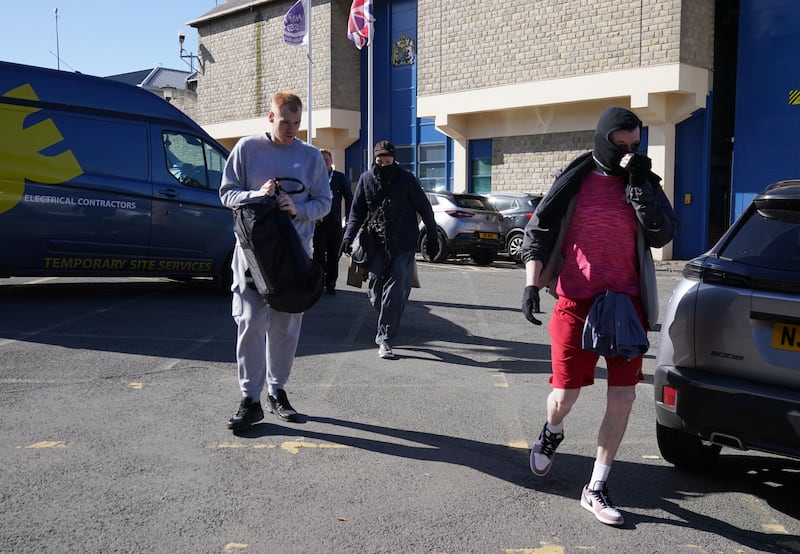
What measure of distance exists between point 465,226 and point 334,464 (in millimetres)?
12716

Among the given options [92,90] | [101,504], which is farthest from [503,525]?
[92,90]

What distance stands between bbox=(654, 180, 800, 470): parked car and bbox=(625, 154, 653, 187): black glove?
586 millimetres

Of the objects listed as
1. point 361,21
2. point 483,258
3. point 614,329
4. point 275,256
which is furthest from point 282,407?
point 361,21

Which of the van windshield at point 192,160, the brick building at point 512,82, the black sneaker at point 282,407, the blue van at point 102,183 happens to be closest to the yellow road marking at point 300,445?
the black sneaker at point 282,407

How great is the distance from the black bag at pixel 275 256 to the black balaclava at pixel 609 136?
174 centimetres

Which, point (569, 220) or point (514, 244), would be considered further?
point (514, 244)

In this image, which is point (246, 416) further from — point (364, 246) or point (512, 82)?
point (512, 82)

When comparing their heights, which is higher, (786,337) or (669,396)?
(786,337)

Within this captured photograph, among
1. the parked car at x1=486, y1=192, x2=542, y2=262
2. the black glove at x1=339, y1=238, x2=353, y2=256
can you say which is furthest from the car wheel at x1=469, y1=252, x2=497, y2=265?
the black glove at x1=339, y1=238, x2=353, y2=256

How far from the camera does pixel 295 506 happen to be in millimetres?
3551

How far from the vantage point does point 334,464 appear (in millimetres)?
4121

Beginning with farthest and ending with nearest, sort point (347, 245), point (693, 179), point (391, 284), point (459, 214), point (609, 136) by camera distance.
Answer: point (693, 179)
point (459, 214)
point (347, 245)
point (391, 284)
point (609, 136)

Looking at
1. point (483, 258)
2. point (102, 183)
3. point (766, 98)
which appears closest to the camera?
point (102, 183)

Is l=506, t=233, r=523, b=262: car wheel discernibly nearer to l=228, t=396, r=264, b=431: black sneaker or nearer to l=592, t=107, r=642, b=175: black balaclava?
l=228, t=396, r=264, b=431: black sneaker
